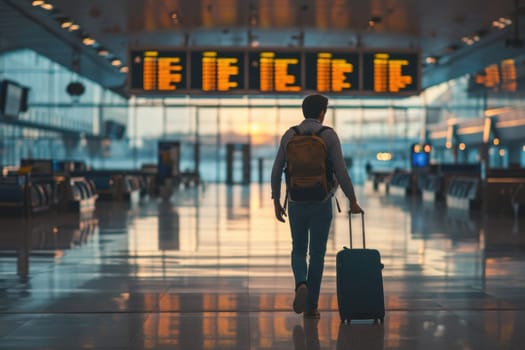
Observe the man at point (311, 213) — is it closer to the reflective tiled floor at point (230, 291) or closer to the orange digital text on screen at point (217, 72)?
the reflective tiled floor at point (230, 291)

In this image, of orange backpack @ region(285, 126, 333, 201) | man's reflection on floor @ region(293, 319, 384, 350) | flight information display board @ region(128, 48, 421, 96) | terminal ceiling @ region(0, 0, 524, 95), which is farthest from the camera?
terminal ceiling @ region(0, 0, 524, 95)

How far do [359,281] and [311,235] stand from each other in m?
0.55

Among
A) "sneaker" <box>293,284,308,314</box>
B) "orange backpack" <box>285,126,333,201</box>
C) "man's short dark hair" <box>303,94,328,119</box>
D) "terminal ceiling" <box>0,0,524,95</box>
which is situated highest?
"terminal ceiling" <box>0,0,524,95</box>

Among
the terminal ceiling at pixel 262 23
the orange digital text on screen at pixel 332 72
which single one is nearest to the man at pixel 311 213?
the orange digital text on screen at pixel 332 72

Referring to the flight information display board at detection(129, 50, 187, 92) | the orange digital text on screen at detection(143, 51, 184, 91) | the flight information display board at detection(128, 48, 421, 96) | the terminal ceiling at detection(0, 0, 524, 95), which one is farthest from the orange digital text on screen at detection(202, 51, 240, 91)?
the terminal ceiling at detection(0, 0, 524, 95)

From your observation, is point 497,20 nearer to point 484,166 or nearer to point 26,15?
point 484,166

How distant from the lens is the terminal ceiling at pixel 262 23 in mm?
20953

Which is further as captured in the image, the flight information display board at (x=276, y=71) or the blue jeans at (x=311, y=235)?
the flight information display board at (x=276, y=71)

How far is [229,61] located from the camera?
19.7 meters

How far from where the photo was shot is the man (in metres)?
6.41

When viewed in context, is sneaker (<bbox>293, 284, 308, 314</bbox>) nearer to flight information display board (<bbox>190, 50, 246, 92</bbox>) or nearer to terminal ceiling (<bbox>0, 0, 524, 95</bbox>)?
flight information display board (<bbox>190, 50, 246, 92</bbox>)

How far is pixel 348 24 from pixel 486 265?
46.8 ft

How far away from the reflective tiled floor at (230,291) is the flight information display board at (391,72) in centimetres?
471

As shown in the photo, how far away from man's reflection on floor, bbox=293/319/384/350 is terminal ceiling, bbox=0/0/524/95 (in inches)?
556
